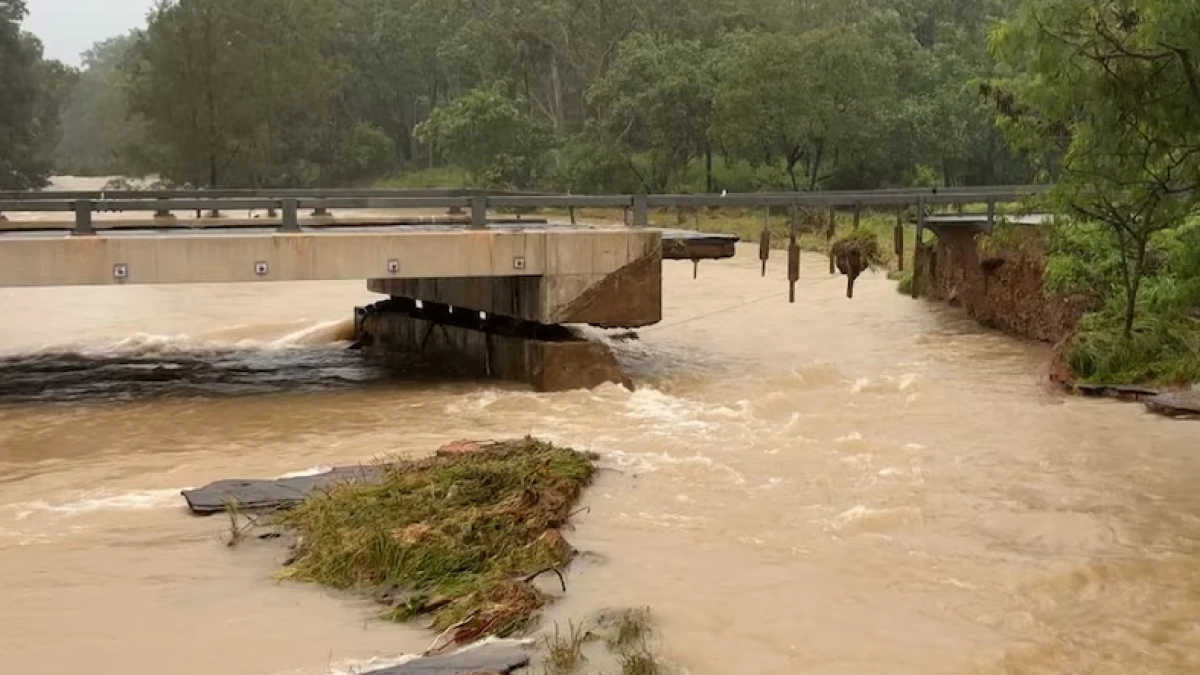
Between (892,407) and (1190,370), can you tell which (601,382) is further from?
(1190,370)

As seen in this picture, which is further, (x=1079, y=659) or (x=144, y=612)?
(x=144, y=612)

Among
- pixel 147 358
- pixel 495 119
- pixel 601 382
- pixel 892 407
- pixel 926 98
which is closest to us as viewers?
pixel 892 407

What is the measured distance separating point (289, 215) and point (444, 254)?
2.04 metres

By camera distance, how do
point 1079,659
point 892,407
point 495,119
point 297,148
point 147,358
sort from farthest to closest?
point 297,148
point 495,119
point 147,358
point 892,407
point 1079,659

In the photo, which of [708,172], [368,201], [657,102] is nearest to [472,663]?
[368,201]

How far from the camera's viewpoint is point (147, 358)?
22109mm

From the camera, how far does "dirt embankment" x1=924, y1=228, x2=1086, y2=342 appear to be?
2150cm

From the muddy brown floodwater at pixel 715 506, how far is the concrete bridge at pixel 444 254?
1091mm

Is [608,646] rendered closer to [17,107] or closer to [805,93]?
[805,93]

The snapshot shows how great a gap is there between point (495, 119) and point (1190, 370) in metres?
46.4

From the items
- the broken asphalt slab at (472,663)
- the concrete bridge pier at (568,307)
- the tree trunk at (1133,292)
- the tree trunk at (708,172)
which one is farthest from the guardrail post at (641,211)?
the tree trunk at (708,172)

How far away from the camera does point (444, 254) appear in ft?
57.3

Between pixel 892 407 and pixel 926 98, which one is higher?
pixel 926 98

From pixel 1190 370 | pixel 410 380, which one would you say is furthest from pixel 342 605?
pixel 1190 370
